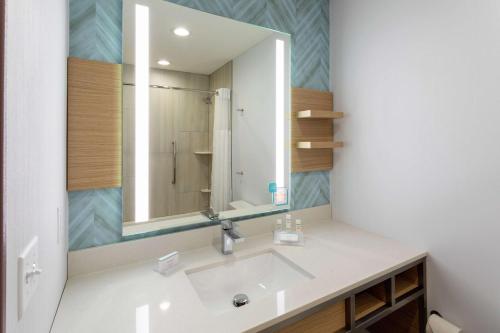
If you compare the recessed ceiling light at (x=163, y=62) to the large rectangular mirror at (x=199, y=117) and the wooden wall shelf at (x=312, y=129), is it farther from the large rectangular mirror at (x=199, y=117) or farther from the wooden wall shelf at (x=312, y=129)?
the wooden wall shelf at (x=312, y=129)

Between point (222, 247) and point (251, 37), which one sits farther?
A: point (251, 37)

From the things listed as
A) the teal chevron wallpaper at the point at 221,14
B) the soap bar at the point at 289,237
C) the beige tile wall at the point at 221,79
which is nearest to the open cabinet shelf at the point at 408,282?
the soap bar at the point at 289,237

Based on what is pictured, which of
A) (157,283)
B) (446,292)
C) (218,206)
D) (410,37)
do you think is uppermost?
(410,37)

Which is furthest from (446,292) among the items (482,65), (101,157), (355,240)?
(101,157)

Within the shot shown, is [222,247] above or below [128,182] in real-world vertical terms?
below

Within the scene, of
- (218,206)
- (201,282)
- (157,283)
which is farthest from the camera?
(218,206)

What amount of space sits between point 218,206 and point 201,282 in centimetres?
41

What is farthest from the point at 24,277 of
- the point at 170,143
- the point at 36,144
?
the point at 170,143

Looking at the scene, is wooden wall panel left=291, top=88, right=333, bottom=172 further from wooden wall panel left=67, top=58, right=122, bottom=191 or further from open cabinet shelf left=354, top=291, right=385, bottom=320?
wooden wall panel left=67, top=58, right=122, bottom=191

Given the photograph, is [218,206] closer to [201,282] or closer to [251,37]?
[201,282]

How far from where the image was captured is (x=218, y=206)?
1385 millimetres

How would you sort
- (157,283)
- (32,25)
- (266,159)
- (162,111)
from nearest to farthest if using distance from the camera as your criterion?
1. (32,25)
2. (157,283)
3. (162,111)
4. (266,159)

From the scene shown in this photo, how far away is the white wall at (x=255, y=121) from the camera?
1.47m

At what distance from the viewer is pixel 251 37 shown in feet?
4.80
